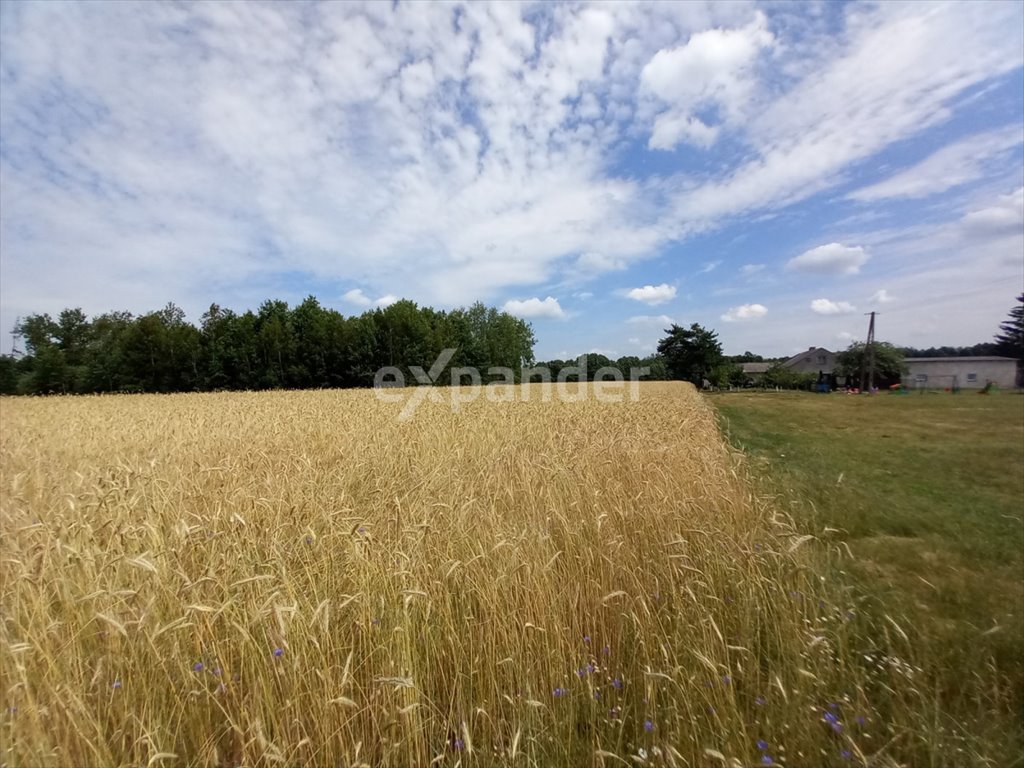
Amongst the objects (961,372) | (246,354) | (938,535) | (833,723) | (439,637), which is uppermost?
Answer: (246,354)

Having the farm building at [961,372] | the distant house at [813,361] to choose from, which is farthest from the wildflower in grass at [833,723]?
the distant house at [813,361]

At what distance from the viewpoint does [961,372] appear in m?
58.5

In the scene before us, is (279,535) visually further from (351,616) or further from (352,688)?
(352,688)

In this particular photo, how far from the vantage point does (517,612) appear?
2.50m

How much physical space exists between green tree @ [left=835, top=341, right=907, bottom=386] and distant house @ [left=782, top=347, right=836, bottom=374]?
18403 mm

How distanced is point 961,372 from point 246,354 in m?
89.5

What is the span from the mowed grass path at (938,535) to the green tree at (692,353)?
187 ft

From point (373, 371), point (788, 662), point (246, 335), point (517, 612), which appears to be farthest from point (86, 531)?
point (246, 335)

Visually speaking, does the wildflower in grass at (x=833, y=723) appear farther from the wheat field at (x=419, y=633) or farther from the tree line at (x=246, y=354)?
the tree line at (x=246, y=354)

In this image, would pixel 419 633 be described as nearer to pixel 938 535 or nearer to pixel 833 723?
pixel 833 723

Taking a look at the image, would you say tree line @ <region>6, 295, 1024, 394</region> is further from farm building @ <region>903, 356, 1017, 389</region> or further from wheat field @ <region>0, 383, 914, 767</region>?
wheat field @ <region>0, 383, 914, 767</region>

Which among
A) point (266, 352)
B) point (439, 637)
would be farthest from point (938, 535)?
point (266, 352)

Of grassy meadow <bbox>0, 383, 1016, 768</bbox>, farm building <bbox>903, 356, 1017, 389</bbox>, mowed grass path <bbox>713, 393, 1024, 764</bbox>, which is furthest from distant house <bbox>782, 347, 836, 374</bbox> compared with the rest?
grassy meadow <bbox>0, 383, 1016, 768</bbox>

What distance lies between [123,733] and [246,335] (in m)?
52.7
